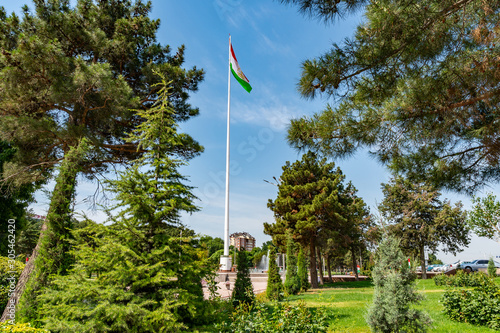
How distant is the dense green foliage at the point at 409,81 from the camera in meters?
3.91

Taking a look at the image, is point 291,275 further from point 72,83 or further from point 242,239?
point 242,239

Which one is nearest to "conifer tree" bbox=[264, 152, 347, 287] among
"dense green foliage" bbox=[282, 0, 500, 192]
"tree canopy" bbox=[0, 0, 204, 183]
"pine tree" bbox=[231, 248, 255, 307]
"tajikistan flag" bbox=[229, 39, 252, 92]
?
"tajikistan flag" bbox=[229, 39, 252, 92]

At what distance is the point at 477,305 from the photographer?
7.12 meters

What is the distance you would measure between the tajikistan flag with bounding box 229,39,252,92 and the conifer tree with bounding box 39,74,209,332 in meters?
17.2

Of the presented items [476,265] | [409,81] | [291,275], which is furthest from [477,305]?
[476,265]

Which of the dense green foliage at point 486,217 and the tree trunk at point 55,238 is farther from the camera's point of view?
the dense green foliage at point 486,217

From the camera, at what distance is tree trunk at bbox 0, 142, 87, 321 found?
224 inches

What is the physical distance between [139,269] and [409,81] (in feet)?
17.6

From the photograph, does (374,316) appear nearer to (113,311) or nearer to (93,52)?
(113,311)

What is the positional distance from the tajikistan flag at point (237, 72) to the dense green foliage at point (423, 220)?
1754 cm

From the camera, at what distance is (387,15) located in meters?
3.87

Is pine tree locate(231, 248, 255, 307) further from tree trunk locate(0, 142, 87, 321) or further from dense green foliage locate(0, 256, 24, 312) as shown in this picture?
dense green foliage locate(0, 256, 24, 312)

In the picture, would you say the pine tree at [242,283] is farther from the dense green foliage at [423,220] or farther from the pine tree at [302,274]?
the dense green foliage at [423,220]

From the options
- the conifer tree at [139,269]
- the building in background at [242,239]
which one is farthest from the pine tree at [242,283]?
the building in background at [242,239]
